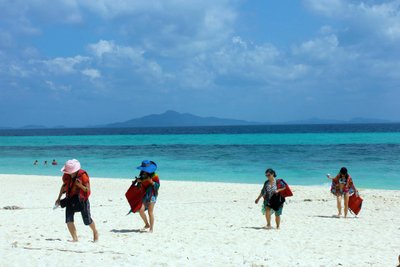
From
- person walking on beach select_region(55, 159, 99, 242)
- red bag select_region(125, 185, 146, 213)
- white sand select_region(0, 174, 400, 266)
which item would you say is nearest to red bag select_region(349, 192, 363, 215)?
white sand select_region(0, 174, 400, 266)

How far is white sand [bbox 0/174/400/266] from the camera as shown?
21.8 feet

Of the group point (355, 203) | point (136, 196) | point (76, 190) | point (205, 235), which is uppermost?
point (76, 190)

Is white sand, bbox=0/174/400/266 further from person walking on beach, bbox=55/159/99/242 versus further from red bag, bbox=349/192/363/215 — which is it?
person walking on beach, bbox=55/159/99/242

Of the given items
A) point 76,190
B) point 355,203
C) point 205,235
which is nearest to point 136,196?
point 205,235

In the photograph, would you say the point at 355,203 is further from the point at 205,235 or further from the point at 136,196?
the point at 136,196

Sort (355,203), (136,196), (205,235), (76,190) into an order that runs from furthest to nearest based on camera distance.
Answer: (355,203) → (205,235) → (136,196) → (76,190)

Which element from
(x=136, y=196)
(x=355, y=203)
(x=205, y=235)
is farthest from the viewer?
(x=355, y=203)

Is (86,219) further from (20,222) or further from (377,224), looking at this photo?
(377,224)

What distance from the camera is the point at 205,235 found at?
9.05 m

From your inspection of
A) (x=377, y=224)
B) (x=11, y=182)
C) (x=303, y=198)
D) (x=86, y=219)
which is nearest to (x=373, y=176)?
(x=303, y=198)

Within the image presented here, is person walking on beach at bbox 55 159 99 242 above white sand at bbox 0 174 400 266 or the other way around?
above

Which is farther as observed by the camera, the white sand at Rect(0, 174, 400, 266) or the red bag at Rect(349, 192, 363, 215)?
the red bag at Rect(349, 192, 363, 215)

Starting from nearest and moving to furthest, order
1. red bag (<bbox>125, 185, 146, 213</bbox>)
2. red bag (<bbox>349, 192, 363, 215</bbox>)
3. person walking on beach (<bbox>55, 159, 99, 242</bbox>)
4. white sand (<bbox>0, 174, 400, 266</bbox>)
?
white sand (<bbox>0, 174, 400, 266</bbox>) < person walking on beach (<bbox>55, 159, 99, 242</bbox>) < red bag (<bbox>125, 185, 146, 213</bbox>) < red bag (<bbox>349, 192, 363, 215</bbox>)

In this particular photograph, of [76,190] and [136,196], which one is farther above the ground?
[76,190]
